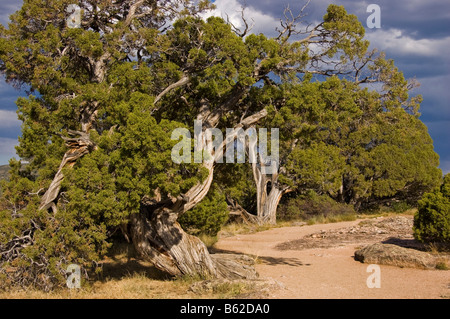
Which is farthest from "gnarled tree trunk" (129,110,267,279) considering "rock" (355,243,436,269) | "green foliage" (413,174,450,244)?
"green foliage" (413,174,450,244)

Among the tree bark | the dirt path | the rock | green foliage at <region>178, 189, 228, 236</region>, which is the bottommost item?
the dirt path

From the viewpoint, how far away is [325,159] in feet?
72.0

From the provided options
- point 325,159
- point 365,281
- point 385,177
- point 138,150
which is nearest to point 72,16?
point 138,150

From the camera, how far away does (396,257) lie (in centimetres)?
920

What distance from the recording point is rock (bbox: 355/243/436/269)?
885 centimetres

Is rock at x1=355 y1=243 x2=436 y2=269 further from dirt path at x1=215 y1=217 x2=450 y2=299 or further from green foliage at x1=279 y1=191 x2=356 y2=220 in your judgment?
green foliage at x1=279 y1=191 x2=356 y2=220

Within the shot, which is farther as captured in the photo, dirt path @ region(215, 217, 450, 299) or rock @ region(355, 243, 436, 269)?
rock @ region(355, 243, 436, 269)

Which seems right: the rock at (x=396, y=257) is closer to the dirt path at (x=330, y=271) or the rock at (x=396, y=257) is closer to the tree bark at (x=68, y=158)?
the dirt path at (x=330, y=271)

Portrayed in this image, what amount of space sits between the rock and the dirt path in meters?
0.19

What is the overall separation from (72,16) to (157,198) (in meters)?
4.79

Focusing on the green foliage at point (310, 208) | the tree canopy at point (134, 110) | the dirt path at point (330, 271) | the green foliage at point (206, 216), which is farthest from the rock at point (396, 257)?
the green foliage at point (310, 208)

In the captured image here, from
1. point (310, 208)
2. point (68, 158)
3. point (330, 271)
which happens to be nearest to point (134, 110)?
point (68, 158)

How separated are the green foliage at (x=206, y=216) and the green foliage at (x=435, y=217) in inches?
229
